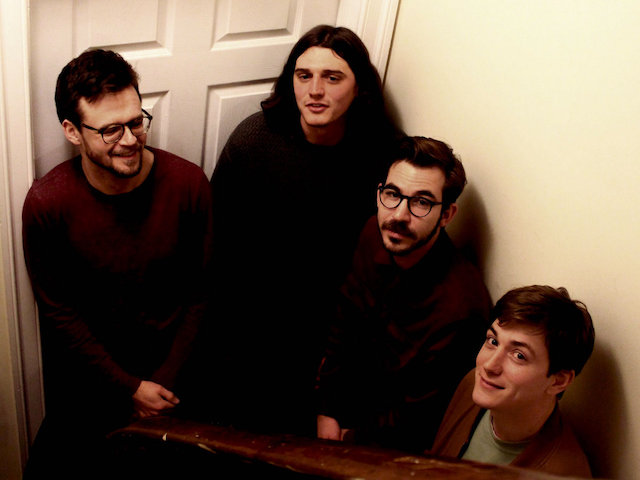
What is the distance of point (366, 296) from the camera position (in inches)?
80.2

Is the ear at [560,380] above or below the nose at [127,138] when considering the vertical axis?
below

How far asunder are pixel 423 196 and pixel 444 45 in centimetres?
53

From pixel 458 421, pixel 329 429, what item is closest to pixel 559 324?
pixel 458 421

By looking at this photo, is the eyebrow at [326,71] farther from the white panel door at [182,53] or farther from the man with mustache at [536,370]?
the man with mustache at [536,370]

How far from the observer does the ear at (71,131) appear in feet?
5.94

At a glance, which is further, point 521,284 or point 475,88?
point 475,88

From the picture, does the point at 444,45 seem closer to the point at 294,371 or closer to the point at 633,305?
the point at 633,305

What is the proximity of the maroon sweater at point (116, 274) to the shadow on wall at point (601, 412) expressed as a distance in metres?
1.14

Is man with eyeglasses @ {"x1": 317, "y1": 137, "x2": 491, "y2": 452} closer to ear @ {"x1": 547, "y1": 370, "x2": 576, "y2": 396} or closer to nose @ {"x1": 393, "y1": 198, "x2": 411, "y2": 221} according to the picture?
nose @ {"x1": 393, "y1": 198, "x2": 411, "y2": 221}

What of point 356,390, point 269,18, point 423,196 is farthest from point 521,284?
point 269,18

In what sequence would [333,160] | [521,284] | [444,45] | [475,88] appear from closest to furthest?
[521,284] → [475,88] → [444,45] → [333,160]

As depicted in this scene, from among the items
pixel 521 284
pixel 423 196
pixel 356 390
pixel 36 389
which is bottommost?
pixel 36 389

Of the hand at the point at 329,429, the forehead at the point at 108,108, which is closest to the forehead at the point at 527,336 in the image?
the hand at the point at 329,429

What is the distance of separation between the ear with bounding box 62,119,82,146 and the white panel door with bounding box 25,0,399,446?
0.14 metres
